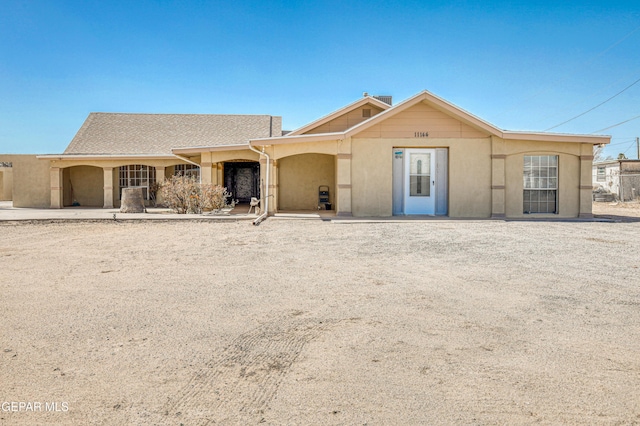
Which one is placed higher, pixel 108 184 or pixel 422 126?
pixel 422 126

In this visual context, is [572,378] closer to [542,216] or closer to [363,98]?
[542,216]

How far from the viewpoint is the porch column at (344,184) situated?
14.0 meters

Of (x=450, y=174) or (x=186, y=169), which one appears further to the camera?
(x=186, y=169)

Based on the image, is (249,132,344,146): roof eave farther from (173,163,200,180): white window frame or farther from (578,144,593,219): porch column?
(578,144,593,219): porch column

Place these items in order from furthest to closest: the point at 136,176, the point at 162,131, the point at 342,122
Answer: the point at 162,131 < the point at 136,176 < the point at 342,122

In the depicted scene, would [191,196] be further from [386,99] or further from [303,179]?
[386,99]

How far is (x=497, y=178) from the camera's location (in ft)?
46.3

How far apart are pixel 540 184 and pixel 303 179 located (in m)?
9.02

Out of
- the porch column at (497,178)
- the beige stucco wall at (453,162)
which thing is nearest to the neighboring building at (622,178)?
the beige stucco wall at (453,162)

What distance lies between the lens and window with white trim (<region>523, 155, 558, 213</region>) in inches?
569

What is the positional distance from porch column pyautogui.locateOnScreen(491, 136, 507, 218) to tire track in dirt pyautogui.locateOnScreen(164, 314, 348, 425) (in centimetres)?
1178

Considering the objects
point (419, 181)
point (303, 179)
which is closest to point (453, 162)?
point (419, 181)

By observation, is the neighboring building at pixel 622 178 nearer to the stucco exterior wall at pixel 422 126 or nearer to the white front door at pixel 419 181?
the stucco exterior wall at pixel 422 126

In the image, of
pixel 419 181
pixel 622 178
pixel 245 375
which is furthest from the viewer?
pixel 622 178
